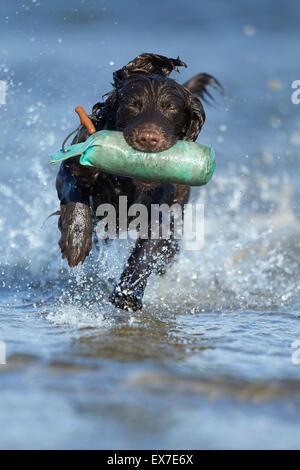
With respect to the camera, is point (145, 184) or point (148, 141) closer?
point (148, 141)

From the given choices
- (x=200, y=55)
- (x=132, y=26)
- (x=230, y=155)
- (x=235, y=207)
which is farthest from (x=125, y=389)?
(x=132, y=26)

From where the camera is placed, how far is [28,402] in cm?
187

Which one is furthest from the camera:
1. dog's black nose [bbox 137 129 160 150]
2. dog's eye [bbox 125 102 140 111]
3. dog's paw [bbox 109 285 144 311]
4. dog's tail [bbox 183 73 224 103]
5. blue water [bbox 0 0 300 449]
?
dog's tail [bbox 183 73 224 103]

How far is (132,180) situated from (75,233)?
20.3 inches

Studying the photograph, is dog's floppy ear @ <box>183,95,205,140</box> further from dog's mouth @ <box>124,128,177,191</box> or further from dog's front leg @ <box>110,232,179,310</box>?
dog's front leg @ <box>110,232,179,310</box>

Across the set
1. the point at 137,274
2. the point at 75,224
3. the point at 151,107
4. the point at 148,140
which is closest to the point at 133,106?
the point at 151,107

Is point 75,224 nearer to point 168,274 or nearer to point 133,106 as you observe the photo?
point 133,106

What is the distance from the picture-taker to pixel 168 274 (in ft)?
16.8

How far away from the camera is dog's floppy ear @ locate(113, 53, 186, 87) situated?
12.9 feet

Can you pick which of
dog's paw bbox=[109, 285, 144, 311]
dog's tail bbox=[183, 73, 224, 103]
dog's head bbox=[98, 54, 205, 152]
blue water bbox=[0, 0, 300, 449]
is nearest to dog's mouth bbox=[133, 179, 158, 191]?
dog's head bbox=[98, 54, 205, 152]

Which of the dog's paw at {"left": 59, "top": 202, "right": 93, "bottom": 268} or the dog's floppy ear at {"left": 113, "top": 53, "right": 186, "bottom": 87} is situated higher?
the dog's floppy ear at {"left": 113, "top": 53, "right": 186, "bottom": 87}

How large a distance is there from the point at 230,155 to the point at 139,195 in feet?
16.3

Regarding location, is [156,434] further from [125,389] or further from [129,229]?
[129,229]

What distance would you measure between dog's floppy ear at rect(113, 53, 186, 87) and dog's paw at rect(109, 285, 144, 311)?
135 cm
